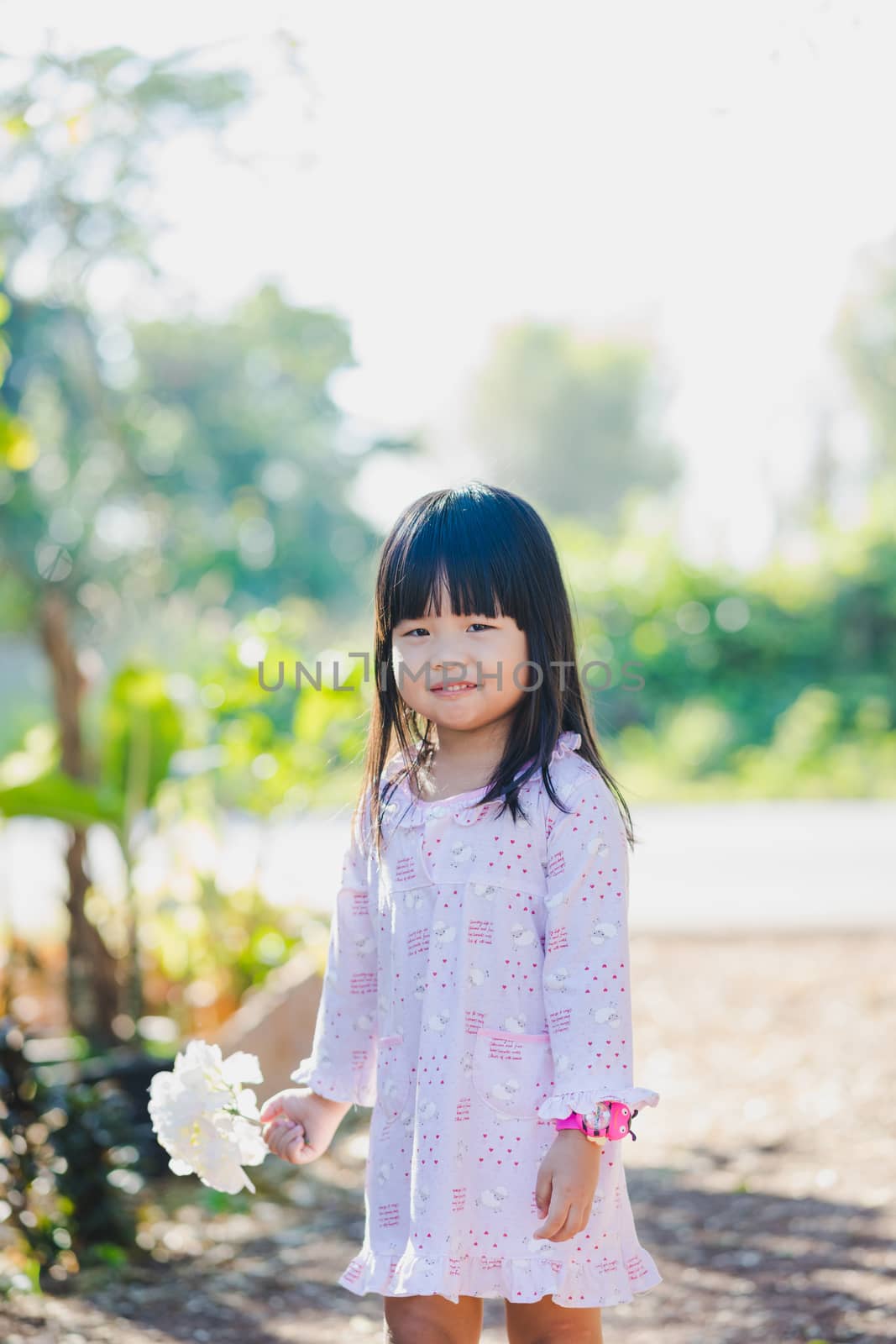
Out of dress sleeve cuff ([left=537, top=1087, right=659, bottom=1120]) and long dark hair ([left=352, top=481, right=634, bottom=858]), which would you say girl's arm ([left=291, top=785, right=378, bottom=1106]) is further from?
dress sleeve cuff ([left=537, top=1087, right=659, bottom=1120])

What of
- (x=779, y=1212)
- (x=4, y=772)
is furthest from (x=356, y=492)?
(x=779, y=1212)

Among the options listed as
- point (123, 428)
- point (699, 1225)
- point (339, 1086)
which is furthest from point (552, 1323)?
point (123, 428)

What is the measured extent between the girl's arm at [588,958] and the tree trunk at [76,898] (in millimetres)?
3148

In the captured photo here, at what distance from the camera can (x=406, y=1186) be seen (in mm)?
1889

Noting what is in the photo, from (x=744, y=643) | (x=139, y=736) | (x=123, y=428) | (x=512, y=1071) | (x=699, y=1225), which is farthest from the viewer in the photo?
(x=744, y=643)

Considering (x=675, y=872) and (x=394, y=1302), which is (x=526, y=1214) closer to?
(x=394, y=1302)

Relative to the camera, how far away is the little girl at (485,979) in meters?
1.79

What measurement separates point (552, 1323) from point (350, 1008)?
491mm

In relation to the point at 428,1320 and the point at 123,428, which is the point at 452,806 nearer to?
the point at 428,1320

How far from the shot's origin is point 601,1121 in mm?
1747

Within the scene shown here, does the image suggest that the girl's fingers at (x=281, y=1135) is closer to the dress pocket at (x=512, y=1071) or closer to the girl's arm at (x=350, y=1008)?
the girl's arm at (x=350, y=1008)

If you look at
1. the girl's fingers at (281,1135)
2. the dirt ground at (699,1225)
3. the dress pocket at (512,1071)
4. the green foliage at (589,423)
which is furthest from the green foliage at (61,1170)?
the green foliage at (589,423)

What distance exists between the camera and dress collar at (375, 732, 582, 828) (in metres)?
1.92

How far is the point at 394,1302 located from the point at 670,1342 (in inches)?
48.9
